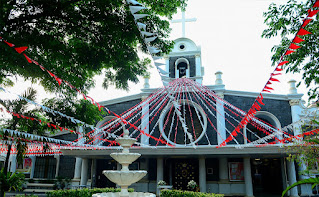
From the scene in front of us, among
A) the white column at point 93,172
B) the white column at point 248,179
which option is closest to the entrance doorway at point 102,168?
the white column at point 93,172

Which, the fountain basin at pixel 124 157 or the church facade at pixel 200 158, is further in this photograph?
the church facade at pixel 200 158

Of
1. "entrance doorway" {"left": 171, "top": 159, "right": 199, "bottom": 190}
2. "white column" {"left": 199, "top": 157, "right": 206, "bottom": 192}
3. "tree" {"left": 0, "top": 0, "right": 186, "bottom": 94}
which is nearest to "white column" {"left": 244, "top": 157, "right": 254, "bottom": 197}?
"white column" {"left": 199, "top": 157, "right": 206, "bottom": 192}

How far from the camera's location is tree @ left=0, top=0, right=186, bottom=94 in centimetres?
840

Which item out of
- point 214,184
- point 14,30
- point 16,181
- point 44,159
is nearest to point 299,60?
point 14,30

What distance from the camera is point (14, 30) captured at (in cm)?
865

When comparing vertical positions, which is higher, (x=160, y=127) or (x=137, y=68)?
(x=137, y=68)

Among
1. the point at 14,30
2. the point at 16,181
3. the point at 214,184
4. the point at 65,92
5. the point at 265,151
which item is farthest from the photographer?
the point at 214,184

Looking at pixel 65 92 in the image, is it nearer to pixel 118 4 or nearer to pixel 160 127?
pixel 118 4

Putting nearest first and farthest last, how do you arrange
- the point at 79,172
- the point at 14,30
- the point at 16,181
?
1. the point at 14,30
2. the point at 16,181
3. the point at 79,172

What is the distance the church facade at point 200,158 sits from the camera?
55.0ft

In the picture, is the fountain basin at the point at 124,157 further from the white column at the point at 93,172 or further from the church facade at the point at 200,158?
the white column at the point at 93,172

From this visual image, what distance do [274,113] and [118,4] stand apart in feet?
47.6

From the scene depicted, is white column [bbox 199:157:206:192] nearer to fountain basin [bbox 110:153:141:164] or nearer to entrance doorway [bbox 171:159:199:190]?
entrance doorway [bbox 171:159:199:190]

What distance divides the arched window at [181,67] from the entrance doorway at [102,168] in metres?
9.31
